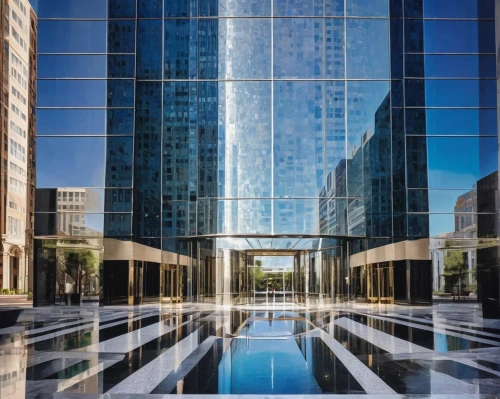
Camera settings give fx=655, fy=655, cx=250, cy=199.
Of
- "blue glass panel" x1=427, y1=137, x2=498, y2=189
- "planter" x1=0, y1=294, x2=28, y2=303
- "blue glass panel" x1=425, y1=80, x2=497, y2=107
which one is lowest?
"planter" x1=0, y1=294, x2=28, y2=303

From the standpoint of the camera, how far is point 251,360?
1304 cm

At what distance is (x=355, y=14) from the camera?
119 feet

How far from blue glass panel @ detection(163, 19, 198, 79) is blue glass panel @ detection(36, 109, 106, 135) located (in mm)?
5063

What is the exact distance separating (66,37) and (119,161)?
24.0 ft

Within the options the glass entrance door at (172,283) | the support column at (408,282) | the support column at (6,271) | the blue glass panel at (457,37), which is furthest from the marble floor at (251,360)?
the support column at (6,271)

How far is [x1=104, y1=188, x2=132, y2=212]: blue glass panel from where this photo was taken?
3506cm

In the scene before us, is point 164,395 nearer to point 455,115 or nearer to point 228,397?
point 228,397

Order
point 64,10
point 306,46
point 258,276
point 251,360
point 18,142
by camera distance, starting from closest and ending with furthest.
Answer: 1. point 251,360
2. point 64,10
3. point 306,46
4. point 18,142
5. point 258,276

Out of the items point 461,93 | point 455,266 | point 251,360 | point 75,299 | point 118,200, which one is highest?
point 461,93

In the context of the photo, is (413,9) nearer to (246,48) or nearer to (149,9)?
(246,48)

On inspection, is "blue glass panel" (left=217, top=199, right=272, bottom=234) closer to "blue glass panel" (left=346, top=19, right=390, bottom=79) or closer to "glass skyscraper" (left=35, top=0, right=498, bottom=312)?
"glass skyscraper" (left=35, top=0, right=498, bottom=312)

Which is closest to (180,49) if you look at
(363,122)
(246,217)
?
(246,217)

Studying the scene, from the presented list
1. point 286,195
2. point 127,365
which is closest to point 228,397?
point 127,365

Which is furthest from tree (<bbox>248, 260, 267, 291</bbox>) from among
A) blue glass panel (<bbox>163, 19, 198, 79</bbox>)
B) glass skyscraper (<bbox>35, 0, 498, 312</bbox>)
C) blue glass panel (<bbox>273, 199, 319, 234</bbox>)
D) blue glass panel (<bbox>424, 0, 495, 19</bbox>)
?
blue glass panel (<bbox>424, 0, 495, 19</bbox>)
